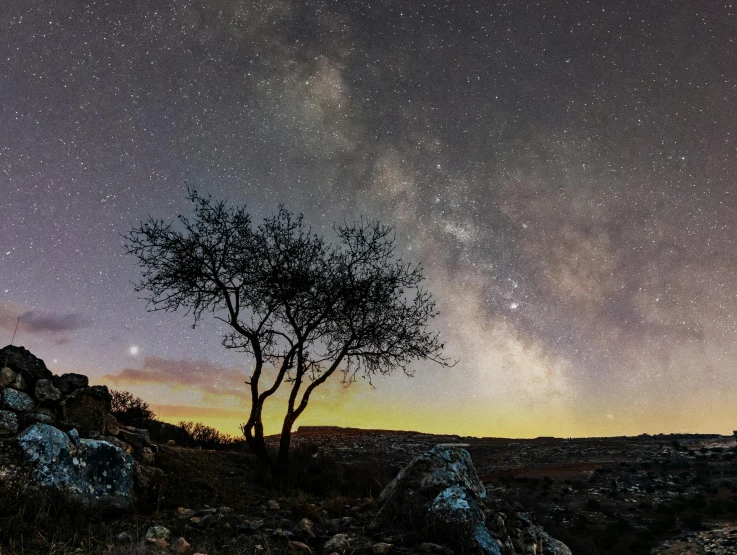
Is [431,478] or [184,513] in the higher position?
[431,478]

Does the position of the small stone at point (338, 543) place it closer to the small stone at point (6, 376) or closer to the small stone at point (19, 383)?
the small stone at point (19, 383)

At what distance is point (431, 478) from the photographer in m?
9.87

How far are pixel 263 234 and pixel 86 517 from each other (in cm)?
1147

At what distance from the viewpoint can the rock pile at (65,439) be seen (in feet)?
28.0

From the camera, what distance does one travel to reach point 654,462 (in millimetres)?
38469

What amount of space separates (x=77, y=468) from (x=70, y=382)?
2751mm

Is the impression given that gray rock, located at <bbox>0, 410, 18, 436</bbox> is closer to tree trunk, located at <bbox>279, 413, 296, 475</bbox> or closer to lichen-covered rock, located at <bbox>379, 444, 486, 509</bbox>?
lichen-covered rock, located at <bbox>379, 444, 486, 509</bbox>

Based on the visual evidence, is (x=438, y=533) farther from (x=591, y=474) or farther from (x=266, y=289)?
(x=591, y=474)

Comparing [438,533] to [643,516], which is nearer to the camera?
[438,533]

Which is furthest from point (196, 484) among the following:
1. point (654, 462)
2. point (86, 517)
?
point (654, 462)

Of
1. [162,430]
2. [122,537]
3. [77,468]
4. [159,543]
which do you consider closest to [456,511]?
[159,543]

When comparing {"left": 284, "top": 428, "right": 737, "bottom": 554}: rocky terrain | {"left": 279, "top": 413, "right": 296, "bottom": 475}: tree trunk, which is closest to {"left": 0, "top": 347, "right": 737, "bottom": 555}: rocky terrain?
{"left": 279, "top": 413, "right": 296, "bottom": 475}: tree trunk

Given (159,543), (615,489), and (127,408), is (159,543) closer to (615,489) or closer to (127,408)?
(127,408)

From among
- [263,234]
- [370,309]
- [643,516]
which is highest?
[263,234]
